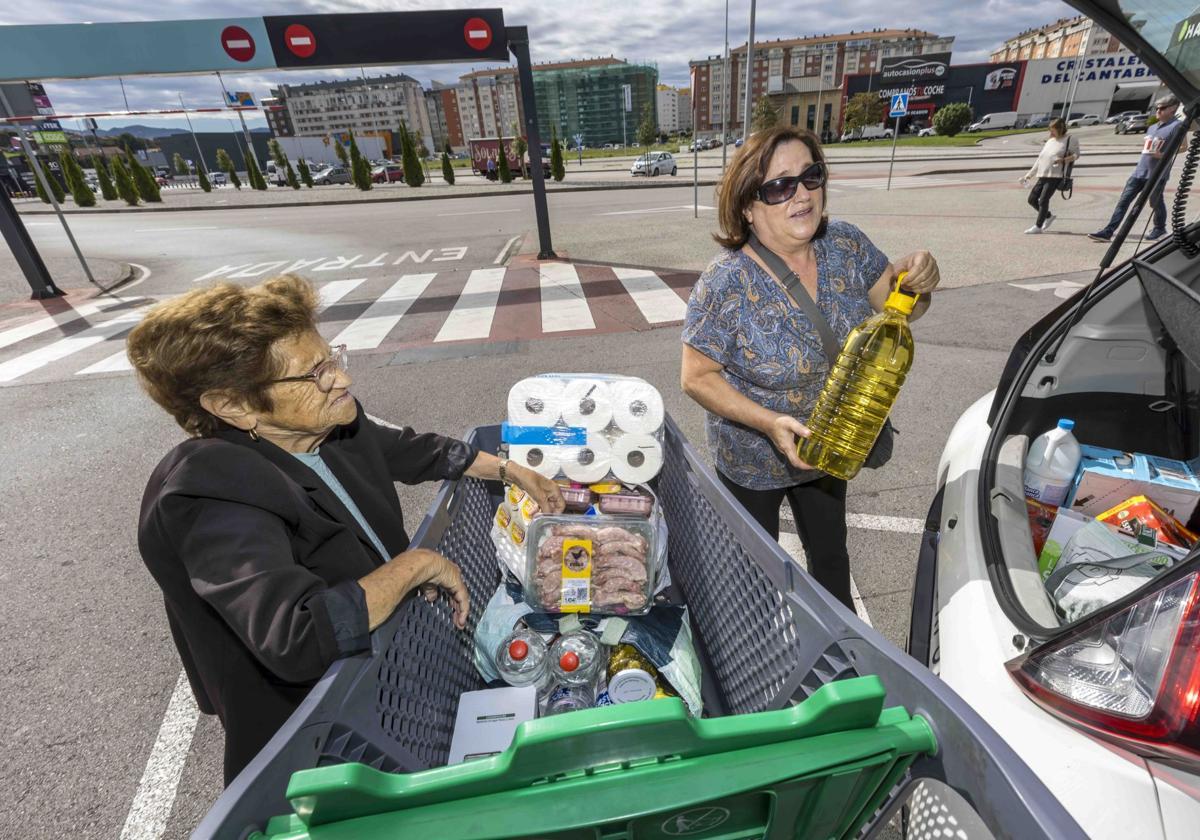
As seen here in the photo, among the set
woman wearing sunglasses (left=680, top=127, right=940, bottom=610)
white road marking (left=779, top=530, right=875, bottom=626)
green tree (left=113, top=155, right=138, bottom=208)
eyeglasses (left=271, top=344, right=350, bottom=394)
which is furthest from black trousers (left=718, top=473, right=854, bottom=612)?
green tree (left=113, top=155, right=138, bottom=208)

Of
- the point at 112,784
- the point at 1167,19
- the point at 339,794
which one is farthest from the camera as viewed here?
the point at 112,784

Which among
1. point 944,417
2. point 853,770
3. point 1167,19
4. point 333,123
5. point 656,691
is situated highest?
point 333,123

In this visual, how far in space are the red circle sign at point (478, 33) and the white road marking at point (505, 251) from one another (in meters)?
3.84

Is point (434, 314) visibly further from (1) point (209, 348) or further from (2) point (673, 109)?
(2) point (673, 109)

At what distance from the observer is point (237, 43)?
347 inches

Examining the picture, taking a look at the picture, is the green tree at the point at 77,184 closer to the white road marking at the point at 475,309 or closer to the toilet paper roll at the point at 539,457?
the white road marking at the point at 475,309

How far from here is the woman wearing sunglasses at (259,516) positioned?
1242 mm

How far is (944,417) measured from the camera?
452 centimetres

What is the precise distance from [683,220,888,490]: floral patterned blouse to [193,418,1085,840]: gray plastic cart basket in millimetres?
322

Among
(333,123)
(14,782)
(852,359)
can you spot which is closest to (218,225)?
(14,782)

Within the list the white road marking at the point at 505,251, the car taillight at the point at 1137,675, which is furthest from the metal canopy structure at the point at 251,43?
the car taillight at the point at 1137,675

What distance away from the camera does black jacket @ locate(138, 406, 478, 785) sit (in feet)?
4.02

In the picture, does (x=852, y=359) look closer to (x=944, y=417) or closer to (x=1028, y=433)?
(x=1028, y=433)

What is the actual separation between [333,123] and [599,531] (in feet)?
490
